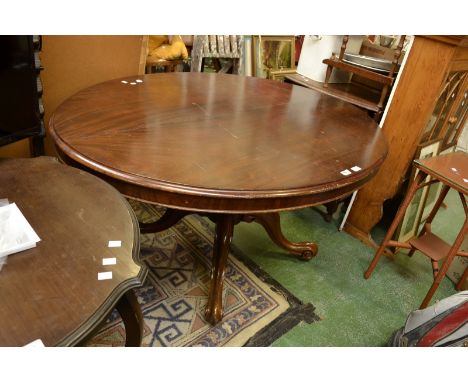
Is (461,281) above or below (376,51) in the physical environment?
below

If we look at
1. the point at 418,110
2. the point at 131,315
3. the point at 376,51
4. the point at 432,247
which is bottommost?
the point at 432,247

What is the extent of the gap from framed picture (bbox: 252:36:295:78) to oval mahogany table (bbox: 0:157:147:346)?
6.95 feet

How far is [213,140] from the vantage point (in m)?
1.20

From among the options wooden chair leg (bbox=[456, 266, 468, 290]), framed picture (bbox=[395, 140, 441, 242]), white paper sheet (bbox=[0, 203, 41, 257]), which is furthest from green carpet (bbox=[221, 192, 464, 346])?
white paper sheet (bbox=[0, 203, 41, 257])

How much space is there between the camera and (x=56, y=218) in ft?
2.66

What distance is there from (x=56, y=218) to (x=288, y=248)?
1298 millimetres

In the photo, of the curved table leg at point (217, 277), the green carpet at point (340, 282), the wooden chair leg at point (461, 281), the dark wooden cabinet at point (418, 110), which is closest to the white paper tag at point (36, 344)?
the curved table leg at point (217, 277)

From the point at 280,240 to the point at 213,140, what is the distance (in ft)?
2.79

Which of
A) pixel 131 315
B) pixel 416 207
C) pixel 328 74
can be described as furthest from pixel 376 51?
pixel 131 315

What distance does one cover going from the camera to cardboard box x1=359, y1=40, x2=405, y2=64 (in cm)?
219

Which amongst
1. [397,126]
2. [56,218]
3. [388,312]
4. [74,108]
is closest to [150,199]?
[56,218]

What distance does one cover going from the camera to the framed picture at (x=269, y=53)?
277 cm

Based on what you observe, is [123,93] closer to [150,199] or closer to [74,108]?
[74,108]

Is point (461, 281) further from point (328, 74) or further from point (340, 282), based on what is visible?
point (328, 74)
